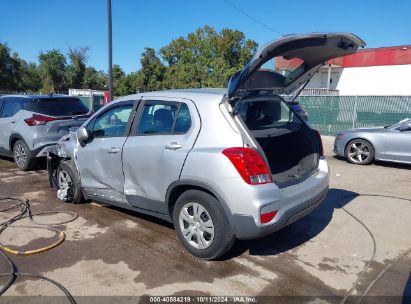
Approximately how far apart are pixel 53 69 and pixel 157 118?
163ft

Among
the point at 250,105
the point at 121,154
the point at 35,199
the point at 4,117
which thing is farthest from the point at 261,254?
the point at 4,117

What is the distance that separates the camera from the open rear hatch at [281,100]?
3.60 m

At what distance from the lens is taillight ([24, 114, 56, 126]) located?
25.2ft

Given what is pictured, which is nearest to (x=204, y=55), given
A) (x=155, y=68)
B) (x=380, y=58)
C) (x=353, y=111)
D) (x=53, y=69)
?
(x=155, y=68)

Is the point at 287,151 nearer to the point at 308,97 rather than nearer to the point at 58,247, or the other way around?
the point at 58,247

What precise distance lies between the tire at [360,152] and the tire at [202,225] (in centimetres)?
655

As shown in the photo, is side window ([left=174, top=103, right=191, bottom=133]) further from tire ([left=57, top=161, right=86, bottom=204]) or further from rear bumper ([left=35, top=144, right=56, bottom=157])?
rear bumper ([left=35, top=144, right=56, bottom=157])

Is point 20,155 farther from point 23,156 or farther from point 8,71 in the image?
point 8,71

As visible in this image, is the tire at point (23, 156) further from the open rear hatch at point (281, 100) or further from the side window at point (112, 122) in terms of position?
the open rear hatch at point (281, 100)

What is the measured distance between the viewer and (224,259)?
A: 3.85 m

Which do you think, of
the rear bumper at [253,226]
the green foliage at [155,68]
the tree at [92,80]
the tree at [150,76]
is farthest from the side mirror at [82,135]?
the tree at [92,80]

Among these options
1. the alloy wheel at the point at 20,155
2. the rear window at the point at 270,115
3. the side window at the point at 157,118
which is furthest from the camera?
the alloy wheel at the point at 20,155

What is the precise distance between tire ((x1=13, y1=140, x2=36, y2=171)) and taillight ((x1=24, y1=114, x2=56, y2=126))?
521 mm

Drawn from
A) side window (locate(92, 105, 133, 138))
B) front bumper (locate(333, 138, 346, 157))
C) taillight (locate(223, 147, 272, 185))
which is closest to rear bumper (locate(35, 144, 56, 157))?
side window (locate(92, 105, 133, 138))
